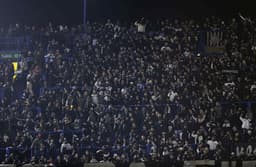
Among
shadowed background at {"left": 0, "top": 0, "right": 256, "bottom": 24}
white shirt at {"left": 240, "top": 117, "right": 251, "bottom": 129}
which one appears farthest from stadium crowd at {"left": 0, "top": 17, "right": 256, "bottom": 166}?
shadowed background at {"left": 0, "top": 0, "right": 256, "bottom": 24}

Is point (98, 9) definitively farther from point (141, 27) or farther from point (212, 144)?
point (212, 144)

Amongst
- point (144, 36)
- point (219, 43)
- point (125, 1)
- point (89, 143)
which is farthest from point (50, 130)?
point (125, 1)

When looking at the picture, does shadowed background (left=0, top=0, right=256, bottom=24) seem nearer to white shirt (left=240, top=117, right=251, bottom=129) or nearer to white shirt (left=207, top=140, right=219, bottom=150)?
white shirt (left=240, top=117, right=251, bottom=129)

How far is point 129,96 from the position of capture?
2462cm

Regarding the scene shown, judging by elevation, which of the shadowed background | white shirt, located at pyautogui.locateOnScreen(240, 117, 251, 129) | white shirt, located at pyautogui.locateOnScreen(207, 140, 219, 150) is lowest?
white shirt, located at pyautogui.locateOnScreen(207, 140, 219, 150)

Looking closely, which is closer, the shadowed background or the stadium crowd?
the stadium crowd

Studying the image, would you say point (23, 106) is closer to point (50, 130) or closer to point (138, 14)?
point (50, 130)

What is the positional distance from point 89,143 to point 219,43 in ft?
34.8

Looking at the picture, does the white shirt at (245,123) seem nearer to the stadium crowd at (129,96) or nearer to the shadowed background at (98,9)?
the stadium crowd at (129,96)

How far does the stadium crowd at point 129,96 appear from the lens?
2200cm

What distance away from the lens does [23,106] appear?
24.4 metres

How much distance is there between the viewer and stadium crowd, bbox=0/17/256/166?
22.0 meters

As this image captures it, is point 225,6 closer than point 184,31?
No

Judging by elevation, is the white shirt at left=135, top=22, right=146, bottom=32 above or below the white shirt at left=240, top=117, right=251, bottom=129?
above
